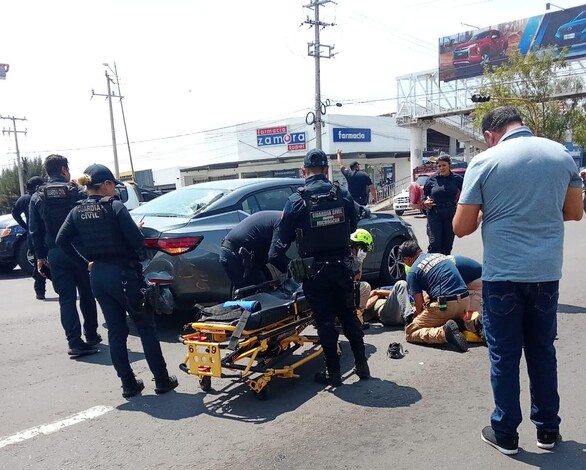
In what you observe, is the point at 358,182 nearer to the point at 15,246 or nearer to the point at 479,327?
the point at 15,246

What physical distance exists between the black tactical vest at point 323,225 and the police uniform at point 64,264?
101 inches

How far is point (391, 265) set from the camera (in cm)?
781

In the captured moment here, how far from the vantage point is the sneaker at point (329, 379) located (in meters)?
4.49

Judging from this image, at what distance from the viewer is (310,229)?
4.35 meters

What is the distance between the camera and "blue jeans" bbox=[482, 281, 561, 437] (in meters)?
3.19

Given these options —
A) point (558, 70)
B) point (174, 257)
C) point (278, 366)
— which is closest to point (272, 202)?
point (174, 257)

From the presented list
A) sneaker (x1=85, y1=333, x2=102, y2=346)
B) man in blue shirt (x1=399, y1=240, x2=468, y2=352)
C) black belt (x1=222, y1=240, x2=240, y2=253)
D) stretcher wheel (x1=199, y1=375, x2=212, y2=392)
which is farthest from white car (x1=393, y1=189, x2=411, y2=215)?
stretcher wheel (x1=199, y1=375, x2=212, y2=392)

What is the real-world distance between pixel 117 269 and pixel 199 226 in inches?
60.6

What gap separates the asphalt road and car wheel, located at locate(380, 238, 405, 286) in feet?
7.38

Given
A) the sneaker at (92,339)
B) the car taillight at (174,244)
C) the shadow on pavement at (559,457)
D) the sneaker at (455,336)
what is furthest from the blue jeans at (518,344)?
the sneaker at (92,339)

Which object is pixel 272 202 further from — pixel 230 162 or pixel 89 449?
pixel 230 162

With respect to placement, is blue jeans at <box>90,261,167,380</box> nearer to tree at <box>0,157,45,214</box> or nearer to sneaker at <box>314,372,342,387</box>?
sneaker at <box>314,372,342,387</box>

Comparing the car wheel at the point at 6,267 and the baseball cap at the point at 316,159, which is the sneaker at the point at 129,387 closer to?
the baseball cap at the point at 316,159

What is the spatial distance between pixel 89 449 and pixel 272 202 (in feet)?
12.2
